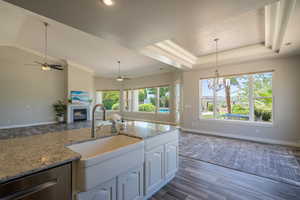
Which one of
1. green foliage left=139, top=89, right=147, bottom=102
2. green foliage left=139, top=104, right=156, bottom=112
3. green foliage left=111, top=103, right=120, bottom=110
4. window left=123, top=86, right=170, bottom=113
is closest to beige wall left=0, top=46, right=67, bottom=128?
green foliage left=111, top=103, right=120, bottom=110

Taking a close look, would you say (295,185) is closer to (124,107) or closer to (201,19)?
(201,19)

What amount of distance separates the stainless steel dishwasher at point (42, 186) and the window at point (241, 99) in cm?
385

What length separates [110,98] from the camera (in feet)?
32.8

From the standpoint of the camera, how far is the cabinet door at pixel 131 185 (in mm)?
1401

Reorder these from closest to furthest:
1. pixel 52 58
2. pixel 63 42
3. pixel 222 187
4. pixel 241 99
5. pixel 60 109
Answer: pixel 222 187
pixel 241 99
pixel 63 42
pixel 52 58
pixel 60 109

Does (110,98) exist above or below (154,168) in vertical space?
above

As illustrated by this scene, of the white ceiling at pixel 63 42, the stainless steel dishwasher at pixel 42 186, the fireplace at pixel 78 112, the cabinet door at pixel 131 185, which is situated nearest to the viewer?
the stainless steel dishwasher at pixel 42 186

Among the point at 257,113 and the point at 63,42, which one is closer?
the point at 257,113

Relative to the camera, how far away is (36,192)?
0.88m

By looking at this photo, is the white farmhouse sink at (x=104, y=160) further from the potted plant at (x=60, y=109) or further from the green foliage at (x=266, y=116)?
the potted plant at (x=60, y=109)

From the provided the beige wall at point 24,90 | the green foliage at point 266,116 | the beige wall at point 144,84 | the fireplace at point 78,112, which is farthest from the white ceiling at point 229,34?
the beige wall at point 24,90

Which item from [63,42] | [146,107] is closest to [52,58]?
[63,42]

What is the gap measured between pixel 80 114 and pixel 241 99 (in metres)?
8.07

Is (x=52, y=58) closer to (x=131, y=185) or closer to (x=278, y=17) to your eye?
(x=131, y=185)
